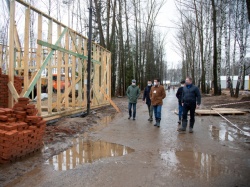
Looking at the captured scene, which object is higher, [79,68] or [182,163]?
[79,68]

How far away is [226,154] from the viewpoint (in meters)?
5.11

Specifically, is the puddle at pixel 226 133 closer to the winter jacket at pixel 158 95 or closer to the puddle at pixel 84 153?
the winter jacket at pixel 158 95

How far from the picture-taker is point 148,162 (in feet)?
14.8

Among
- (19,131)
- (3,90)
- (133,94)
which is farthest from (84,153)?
(133,94)

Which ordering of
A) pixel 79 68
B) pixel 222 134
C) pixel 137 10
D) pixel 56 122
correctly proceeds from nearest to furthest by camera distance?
pixel 222 134 < pixel 56 122 < pixel 79 68 < pixel 137 10

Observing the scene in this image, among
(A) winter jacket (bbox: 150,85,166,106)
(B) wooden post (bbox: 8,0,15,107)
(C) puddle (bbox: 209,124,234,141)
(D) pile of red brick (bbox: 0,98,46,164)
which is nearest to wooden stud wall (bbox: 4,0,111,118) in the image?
(B) wooden post (bbox: 8,0,15,107)

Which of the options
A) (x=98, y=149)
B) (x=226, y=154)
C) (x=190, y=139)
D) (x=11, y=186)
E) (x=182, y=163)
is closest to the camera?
(x=11, y=186)

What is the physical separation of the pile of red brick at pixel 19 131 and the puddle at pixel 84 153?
0.59 m

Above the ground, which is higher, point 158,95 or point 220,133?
point 158,95

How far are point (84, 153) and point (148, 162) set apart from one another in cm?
153

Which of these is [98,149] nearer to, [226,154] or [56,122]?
[226,154]

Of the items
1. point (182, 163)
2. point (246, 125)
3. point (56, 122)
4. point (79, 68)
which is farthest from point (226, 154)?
point (79, 68)

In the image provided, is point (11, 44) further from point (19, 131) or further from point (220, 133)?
point (220, 133)

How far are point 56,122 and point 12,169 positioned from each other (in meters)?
4.47
